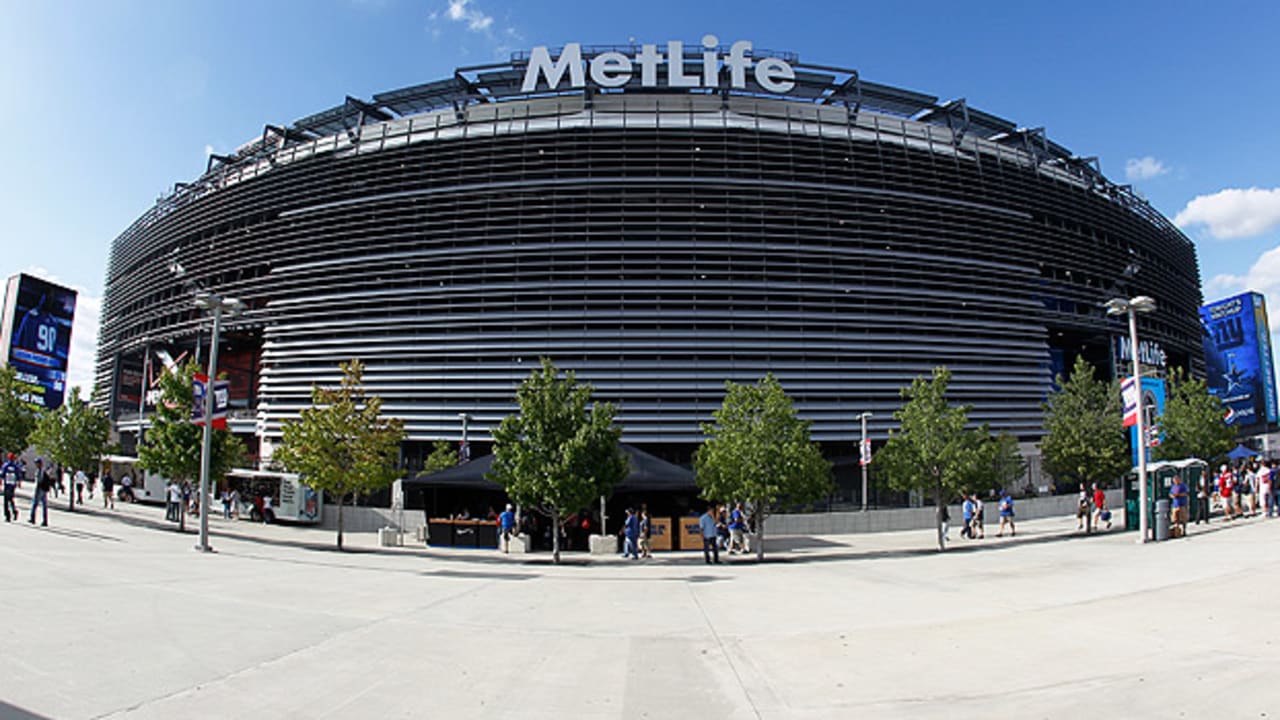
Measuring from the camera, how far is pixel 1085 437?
27750 mm

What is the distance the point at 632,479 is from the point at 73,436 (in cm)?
2606

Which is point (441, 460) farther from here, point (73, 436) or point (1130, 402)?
point (1130, 402)

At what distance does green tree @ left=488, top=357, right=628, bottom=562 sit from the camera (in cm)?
1922

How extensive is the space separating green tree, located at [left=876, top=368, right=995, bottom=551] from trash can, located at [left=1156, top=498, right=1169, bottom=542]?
15.2 feet

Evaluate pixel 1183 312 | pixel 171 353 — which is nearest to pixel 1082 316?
pixel 1183 312

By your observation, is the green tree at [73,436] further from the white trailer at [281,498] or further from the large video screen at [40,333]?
the large video screen at [40,333]

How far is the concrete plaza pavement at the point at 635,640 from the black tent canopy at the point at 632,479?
717cm

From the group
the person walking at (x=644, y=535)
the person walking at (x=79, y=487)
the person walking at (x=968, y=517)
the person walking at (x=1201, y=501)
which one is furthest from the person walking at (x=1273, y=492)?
the person walking at (x=79, y=487)

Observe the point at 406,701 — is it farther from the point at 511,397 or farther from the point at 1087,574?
the point at 511,397

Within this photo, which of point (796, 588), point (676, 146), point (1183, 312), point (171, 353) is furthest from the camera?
point (1183, 312)

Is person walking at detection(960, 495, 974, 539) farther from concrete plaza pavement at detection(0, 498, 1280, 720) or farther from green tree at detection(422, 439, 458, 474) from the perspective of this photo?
green tree at detection(422, 439, 458, 474)

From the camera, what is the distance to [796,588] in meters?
13.1

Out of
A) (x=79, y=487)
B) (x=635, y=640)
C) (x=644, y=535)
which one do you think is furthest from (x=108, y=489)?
(x=635, y=640)

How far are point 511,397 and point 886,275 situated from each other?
2217cm
